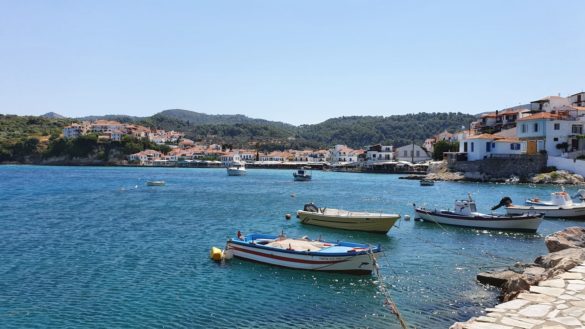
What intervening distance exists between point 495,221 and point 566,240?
31.4 ft

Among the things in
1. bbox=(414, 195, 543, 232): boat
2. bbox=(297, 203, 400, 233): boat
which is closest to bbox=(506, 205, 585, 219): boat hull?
bbox=(414, 195, 543, 232): boat

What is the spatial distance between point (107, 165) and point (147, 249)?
145 meters

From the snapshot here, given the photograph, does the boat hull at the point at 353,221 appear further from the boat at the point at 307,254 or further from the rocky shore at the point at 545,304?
the rocky shore at the point at 545,304

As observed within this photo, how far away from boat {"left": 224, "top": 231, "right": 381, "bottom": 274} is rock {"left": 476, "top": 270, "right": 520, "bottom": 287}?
3999 mm

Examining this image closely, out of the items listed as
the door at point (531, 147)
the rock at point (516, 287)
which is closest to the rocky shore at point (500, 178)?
the door at point (531, 147)

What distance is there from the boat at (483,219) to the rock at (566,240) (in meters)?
7.40

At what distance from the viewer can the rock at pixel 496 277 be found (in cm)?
1753

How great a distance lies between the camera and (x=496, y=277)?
58.5 feet

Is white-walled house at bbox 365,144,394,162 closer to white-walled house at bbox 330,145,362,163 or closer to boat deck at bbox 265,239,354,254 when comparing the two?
white-walled house at bbox 330,145,362,163

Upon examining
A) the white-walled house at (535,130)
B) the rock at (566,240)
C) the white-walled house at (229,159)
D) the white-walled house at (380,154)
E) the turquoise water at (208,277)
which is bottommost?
the turquoise water at (208,277)

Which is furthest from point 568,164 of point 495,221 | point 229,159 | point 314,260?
point 229,159

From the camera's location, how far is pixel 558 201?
1380 inches

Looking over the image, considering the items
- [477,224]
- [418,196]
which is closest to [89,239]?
[477,224]

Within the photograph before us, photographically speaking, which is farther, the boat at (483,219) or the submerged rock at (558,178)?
the submerged rock at (558,178)
